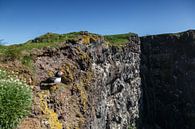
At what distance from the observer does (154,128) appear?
2116 inches

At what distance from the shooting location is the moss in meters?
19.5

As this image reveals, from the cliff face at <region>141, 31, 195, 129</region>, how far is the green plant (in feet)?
119

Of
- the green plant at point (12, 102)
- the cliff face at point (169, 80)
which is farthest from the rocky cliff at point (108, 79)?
the green plant at point (12, 102)

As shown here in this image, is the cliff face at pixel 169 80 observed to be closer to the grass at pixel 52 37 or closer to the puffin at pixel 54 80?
the grass at pixel 52 37

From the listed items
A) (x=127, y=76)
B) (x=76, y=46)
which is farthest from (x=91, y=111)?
(x=127, y=76)

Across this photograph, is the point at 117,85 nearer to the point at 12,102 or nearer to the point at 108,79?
the point at 108,79

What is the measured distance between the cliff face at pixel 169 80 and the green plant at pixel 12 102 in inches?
1429

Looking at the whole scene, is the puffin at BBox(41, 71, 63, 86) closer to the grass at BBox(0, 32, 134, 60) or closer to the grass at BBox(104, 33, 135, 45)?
the grass at BBox(0, 32, 134, 60)

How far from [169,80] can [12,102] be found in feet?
128

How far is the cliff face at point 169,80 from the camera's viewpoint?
2063 inches

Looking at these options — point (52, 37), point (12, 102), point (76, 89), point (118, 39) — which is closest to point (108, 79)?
point (52, 37)

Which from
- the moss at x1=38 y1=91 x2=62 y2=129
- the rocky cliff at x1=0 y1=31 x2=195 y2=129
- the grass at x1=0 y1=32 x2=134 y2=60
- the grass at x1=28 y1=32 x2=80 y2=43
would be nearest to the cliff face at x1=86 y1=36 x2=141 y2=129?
the rocky cliff at x1=0 y1=31 x2=195 y2=129

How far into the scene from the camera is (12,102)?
16.8m

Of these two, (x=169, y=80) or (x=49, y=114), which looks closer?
(x=49, y=114)
